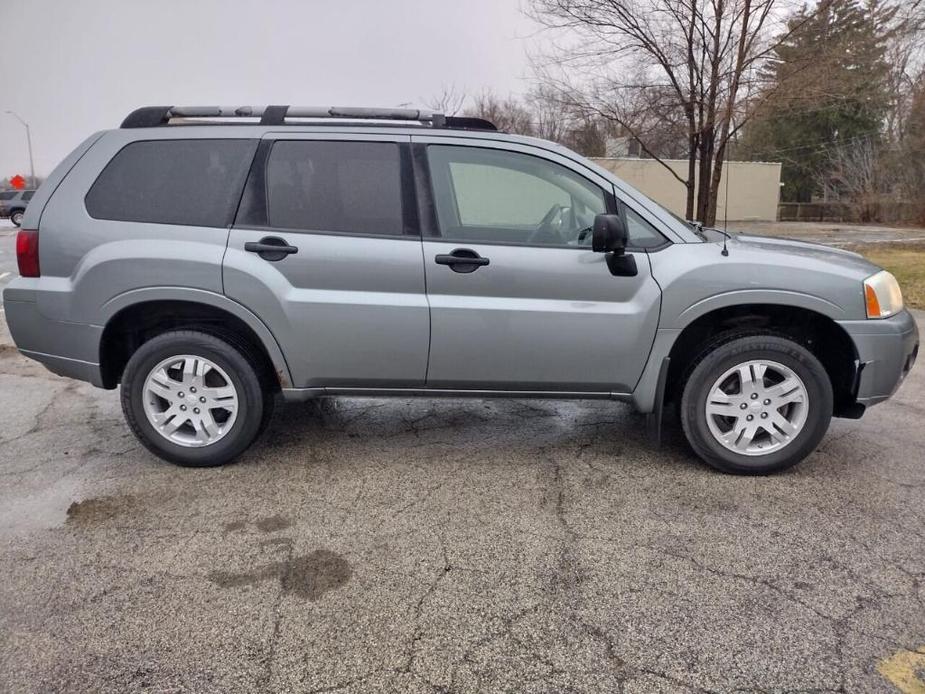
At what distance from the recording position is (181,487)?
12.4ft

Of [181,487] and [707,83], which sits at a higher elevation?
[707,83]

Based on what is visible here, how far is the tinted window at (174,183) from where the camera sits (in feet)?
12.7

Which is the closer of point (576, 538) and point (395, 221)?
point (576, 538)

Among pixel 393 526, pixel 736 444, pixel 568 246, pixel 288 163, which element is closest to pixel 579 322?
pixel 568 246

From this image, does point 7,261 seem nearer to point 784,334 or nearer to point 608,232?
point 608,232

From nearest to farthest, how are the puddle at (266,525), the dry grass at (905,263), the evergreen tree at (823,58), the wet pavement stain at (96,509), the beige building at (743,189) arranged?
the puddle at (266,525), the wet pavement stain at (96,509), the dry grass at (905,263), the evergreen tree at (823,58), the beige building at (743,189)

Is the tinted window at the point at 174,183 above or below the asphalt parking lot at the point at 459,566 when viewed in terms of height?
above

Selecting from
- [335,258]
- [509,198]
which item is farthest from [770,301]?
[335,258]

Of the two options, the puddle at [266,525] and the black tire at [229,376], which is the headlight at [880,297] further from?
the black tire at [229,376]

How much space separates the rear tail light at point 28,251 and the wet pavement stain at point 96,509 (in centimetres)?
132

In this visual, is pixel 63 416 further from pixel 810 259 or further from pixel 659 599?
pixel 810 259

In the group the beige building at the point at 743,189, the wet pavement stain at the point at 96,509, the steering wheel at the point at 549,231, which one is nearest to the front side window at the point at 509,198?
the steering wheel at the point at 549,231

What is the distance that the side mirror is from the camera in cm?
356

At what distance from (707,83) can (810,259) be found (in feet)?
36.6
